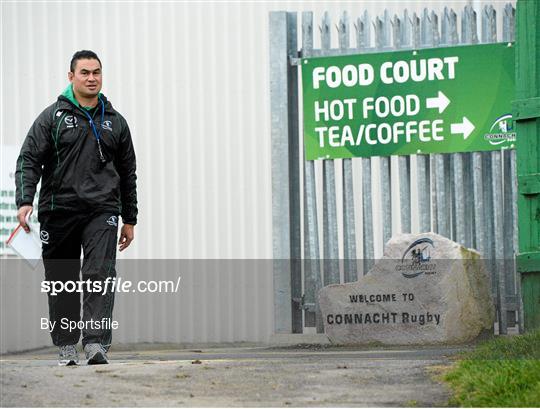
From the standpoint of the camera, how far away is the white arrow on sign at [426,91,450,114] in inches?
430

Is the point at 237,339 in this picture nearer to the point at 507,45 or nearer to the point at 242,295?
the point at 242,295

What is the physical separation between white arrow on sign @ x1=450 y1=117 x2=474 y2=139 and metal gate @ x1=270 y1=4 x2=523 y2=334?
7.6 inches

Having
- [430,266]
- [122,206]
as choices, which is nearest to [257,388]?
[122,206]

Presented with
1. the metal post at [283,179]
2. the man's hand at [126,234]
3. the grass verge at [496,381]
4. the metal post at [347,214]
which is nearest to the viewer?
the grass verge at [496,381]

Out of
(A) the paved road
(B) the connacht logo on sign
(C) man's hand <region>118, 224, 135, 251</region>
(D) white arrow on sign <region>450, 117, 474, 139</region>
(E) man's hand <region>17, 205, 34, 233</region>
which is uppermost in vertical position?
(D) white arrow on sign <region>450, 117, 474, 139</region>

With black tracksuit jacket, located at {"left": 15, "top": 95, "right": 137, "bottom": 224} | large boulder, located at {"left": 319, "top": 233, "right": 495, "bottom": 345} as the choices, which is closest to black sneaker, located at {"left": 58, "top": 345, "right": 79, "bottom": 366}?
black tracksuit jacket, located at {"left": 15, "top": 95, "right": 137, "bottom": 224}

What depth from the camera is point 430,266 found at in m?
10.4

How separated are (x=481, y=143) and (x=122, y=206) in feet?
14.6

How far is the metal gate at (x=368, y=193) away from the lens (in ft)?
35.8

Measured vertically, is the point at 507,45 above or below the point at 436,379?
above

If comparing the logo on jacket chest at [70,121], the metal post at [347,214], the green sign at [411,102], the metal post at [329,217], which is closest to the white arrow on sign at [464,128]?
the green sign at [411,102]

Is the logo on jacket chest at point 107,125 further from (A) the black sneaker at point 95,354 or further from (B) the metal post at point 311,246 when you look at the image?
(B) the metal post at point 311,246

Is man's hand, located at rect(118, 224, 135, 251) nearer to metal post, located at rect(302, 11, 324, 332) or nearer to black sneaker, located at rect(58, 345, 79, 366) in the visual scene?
black sneaker, located at rect(58, 345, 79, 366)

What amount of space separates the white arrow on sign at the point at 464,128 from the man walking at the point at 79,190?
14.5ft
